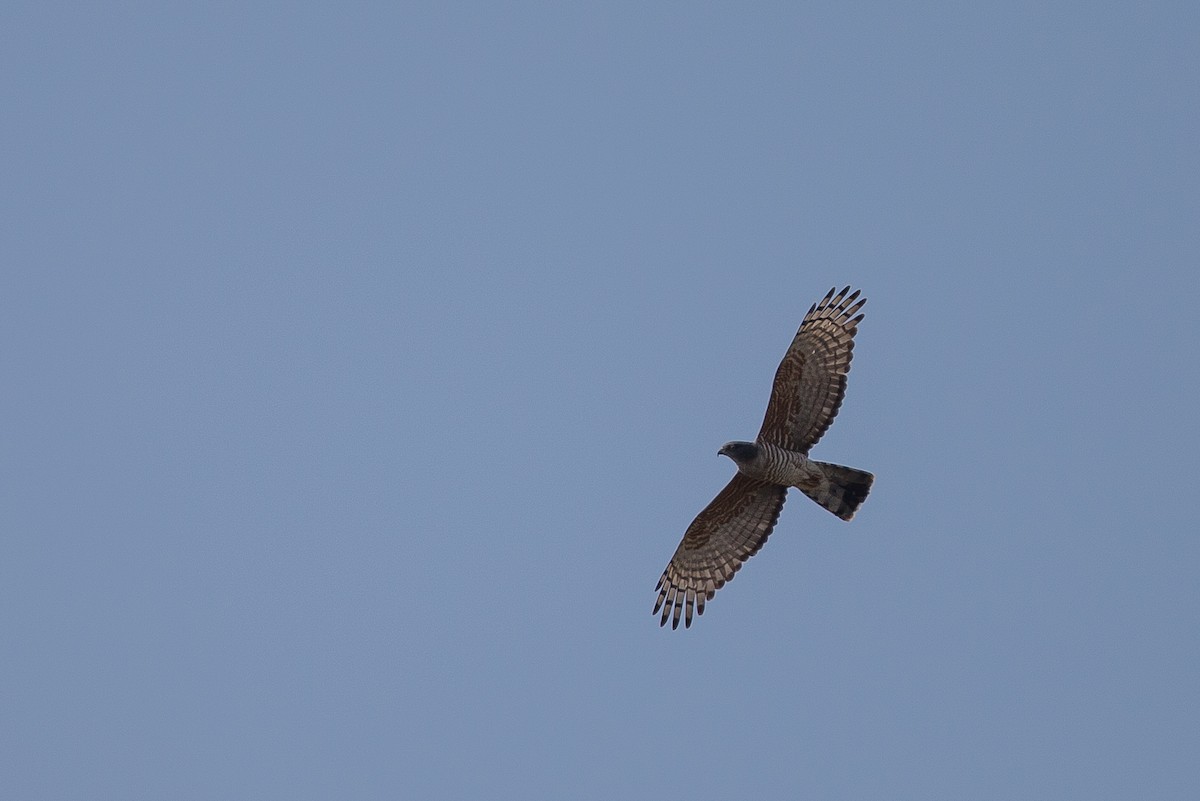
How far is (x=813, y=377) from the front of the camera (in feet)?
61.7

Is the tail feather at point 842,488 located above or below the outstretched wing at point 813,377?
below

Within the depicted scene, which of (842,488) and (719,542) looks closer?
(842,488)

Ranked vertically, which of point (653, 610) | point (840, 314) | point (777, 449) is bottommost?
point (653, 610)

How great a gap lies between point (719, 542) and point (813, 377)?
8.21ft

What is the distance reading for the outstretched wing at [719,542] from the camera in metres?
19.6

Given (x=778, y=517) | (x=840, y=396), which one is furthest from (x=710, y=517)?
(x=840, y=396)

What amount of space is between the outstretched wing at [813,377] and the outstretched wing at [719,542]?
0.95 meters

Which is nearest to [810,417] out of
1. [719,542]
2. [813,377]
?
[813,377]

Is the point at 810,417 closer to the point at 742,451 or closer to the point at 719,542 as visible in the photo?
the point at 742,451

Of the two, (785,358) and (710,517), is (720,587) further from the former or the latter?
(785,358)

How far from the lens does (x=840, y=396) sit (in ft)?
61.6

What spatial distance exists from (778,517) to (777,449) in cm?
131

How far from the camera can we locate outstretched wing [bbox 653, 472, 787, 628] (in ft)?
64.4

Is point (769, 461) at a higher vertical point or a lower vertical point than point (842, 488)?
higher
